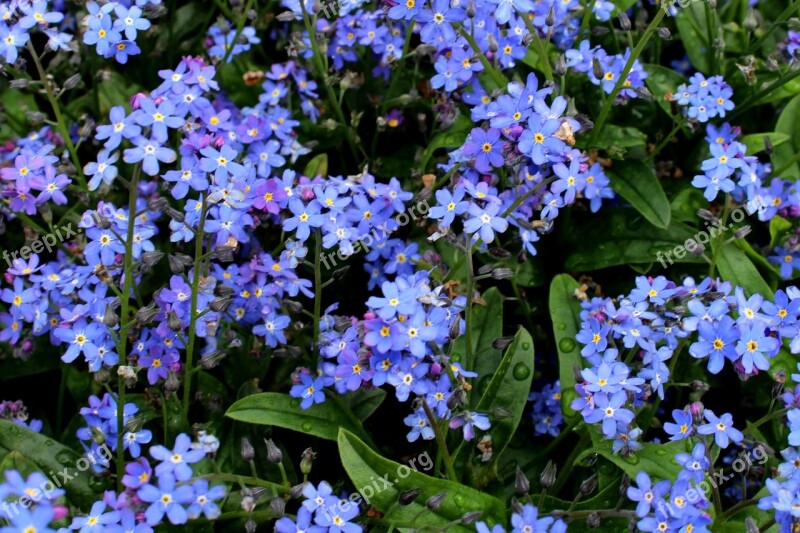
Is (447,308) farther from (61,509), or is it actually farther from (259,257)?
(61,509)

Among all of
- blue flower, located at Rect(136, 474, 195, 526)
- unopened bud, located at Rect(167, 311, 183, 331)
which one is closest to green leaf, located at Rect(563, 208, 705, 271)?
unopened bud, located at Rect(167, 311, 183, 331)

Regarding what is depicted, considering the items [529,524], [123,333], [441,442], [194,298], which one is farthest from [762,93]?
[123,333]

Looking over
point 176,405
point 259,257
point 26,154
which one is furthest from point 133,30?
point 176,405

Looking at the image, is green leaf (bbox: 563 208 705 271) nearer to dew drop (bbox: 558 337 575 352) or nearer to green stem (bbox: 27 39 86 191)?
dew drop (bbox: 558 337 575 352)

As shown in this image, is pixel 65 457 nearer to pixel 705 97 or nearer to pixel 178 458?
pixel 178 458

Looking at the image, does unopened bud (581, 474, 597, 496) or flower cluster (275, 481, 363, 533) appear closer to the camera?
flower cluster (275, 481, 363, 533)

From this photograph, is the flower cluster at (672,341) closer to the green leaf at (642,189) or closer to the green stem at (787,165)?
the green leaf at (642,189)

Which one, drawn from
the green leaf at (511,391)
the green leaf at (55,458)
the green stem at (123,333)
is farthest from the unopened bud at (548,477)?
the green leaf at (55,458)
